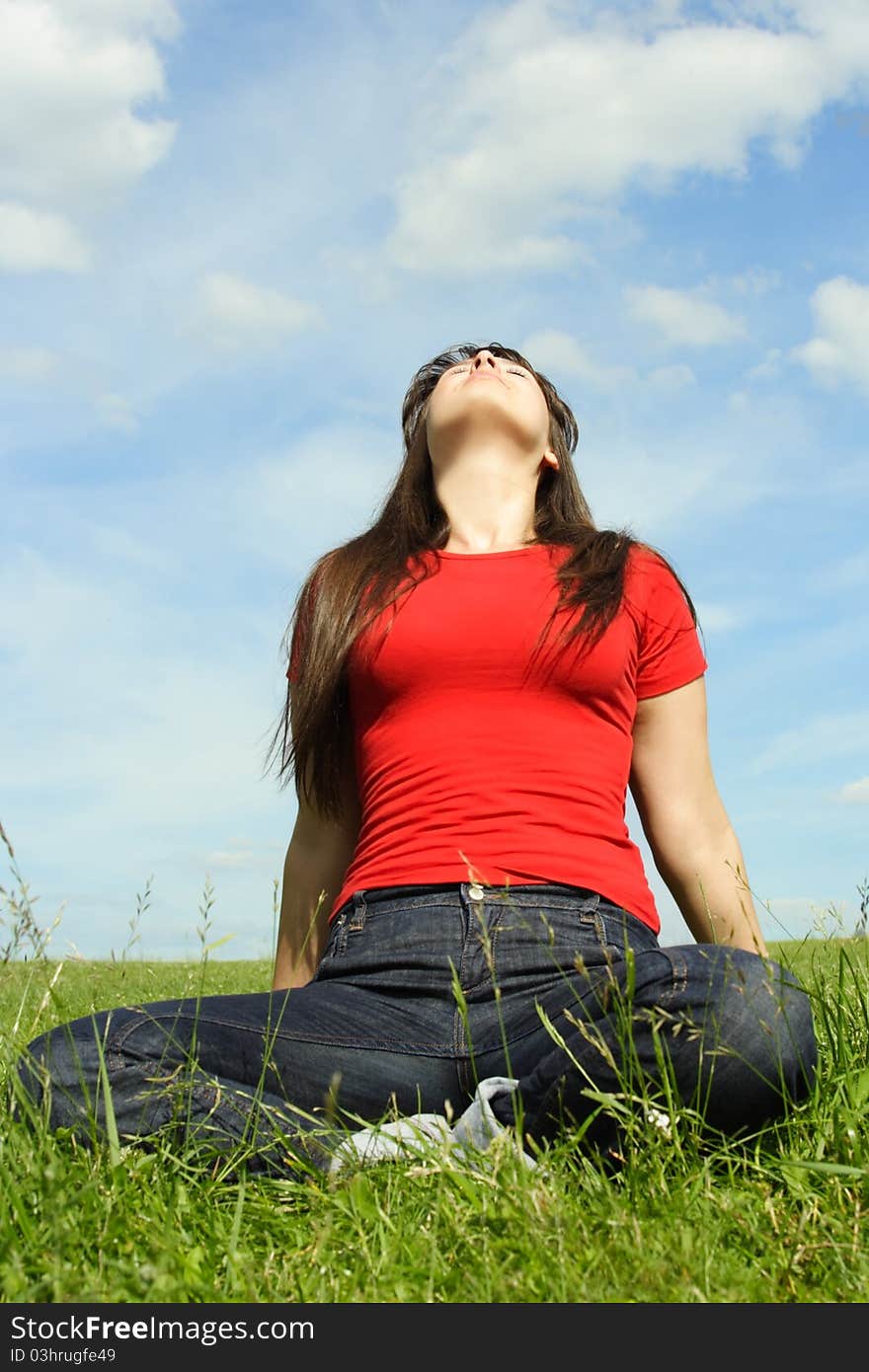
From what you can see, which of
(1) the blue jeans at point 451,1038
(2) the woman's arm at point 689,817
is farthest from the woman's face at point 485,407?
(1) the blue jeans at point 451,1038

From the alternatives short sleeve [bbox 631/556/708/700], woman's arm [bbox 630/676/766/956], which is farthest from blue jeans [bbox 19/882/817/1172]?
short sleeve [bbox 631/556/708/700]

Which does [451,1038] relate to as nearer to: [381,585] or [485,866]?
[485,866]

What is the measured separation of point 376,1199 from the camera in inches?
106

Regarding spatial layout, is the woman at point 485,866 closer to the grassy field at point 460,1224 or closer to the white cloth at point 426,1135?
the white cloth at point 426,1135

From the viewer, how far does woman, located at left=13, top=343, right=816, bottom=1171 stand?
9.98 feet

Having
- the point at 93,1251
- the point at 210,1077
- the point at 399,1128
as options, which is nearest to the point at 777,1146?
the point at 399,1128

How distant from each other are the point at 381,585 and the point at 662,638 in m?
1.07

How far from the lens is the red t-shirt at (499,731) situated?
3754 mm

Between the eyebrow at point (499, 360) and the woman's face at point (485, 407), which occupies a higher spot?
the eyebrow at point (499, 360)

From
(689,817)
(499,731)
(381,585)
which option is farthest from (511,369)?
(689,817)

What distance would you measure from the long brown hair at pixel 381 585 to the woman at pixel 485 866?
0.04ft

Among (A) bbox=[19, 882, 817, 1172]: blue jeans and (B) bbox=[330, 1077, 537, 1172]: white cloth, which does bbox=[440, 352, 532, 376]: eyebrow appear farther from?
(B) bbox=[330, 1077, 537, 1172]: white cloth
